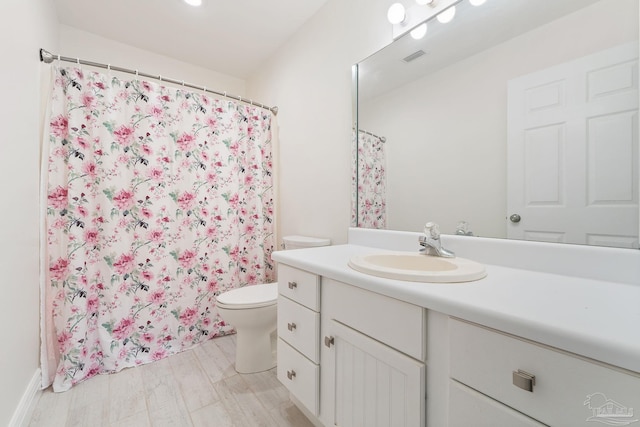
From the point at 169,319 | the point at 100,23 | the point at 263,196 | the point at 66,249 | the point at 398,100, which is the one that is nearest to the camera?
the point at 398,100

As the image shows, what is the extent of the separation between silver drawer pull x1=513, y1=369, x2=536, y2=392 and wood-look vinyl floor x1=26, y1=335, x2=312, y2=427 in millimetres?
1024

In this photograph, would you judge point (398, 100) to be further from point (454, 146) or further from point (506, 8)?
point (506, 8)

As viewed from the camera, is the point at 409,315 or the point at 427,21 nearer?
the point at 409,315

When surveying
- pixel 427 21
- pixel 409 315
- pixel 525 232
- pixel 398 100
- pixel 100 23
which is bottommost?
pixel 409 315

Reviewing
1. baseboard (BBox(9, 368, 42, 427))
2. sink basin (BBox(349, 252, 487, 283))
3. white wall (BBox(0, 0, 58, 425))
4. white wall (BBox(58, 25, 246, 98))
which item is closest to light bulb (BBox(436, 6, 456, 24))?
sink basin (BBox(349, 252, 487, 283))

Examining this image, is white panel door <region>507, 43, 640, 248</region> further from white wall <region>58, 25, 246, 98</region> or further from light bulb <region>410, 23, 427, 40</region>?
white wall <region>58, 25, 246, 98</region>

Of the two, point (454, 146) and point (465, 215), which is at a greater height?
point (454, 146)

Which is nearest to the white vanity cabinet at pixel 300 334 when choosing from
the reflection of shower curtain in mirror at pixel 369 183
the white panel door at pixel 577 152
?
the reflection of shower curtain in mirror at pixel 369 183

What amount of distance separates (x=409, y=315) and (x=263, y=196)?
179cm

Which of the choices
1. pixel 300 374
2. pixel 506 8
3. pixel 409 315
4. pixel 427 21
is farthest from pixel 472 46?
pixel 300 374

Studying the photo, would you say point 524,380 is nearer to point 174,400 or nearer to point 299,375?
point 299,375

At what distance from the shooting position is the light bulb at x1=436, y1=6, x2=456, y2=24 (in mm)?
1224

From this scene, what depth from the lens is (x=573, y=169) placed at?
35.8 inches

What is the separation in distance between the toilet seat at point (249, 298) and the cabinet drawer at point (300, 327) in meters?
0.28
